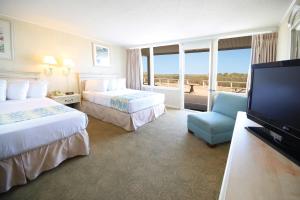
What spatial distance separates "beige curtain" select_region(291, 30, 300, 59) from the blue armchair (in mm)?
917

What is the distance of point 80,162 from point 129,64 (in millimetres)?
4514

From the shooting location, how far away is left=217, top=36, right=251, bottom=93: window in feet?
13.4

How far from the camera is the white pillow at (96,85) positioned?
4488 millimetres

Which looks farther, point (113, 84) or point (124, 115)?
point (113, 84)

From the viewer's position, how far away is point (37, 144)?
180 centimetres

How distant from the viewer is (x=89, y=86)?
456 centimetres

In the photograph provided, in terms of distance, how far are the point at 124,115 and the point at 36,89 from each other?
203cm

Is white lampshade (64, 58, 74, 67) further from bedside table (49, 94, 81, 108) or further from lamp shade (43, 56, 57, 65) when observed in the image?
bedside table (49, 94, 81, 108)

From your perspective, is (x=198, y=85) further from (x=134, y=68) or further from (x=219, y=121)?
(x=219, y=121)

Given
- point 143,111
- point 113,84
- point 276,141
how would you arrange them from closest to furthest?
point 276,141 → point 143,111 → point 113,84

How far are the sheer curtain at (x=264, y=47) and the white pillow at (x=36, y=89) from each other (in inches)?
197

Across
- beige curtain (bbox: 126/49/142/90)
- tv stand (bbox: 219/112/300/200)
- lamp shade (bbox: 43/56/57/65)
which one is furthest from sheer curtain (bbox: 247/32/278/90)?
lamp shade (bbox: 43/56/57/65)

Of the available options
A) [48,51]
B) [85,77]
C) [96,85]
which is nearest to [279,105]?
[96,85]

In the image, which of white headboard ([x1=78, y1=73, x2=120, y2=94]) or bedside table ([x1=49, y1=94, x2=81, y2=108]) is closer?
bedside table ([x1=49, y1=94, x2=81, y2=108])
